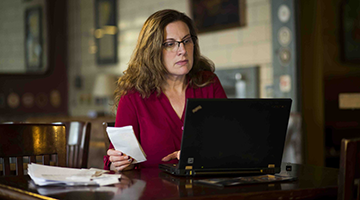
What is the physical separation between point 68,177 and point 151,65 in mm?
836

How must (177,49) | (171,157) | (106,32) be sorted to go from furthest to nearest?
(106,32)
(177,49)
(171,157)

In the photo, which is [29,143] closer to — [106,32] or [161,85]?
[161,85]

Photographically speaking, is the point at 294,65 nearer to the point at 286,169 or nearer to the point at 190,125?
the point at 286,169

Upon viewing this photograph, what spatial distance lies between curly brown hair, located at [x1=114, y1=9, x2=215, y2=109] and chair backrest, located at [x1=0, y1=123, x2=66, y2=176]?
33 cm

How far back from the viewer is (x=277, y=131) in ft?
4.32

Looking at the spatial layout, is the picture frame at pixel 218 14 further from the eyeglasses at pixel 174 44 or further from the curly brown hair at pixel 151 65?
the eyeglasses at pixel 174 44

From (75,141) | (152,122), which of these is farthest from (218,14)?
(152,122)

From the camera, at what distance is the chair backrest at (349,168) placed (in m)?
1.03

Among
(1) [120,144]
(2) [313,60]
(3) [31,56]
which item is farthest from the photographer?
(3) [31,56]

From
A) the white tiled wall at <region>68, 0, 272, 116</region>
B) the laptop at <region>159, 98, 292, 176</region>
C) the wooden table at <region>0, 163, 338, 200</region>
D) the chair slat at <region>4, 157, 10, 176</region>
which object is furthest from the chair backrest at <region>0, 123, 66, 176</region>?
the white tiled wall at <region>68, 0, 272, 116</region>

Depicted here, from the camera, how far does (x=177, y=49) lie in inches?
75.0

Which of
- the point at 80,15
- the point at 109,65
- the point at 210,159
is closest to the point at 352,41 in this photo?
the point at 210,159

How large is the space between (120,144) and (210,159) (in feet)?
1.05

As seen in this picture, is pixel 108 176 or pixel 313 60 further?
pixel 313 60
